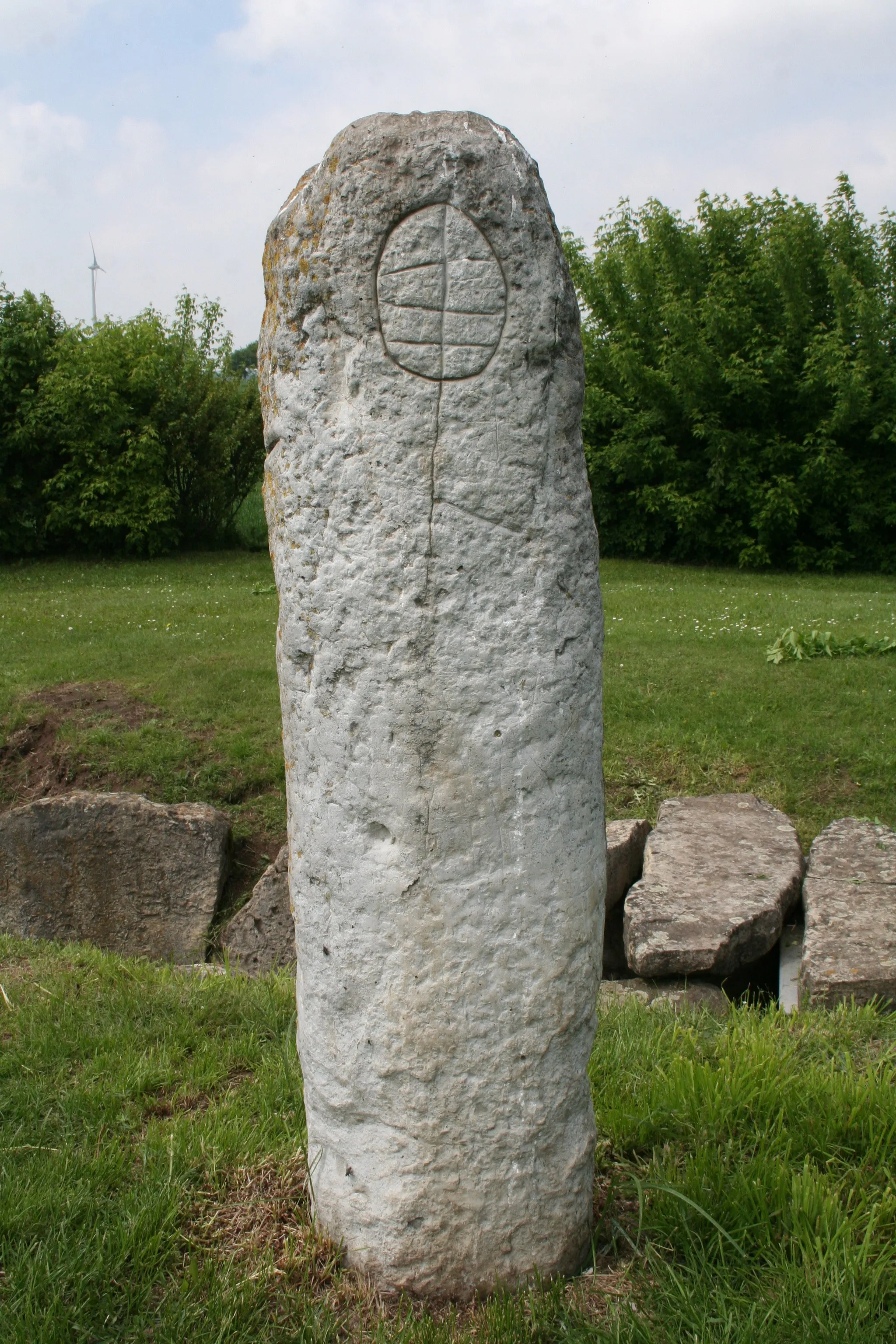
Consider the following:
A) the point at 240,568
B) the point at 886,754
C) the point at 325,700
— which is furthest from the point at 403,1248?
the point at 240,568

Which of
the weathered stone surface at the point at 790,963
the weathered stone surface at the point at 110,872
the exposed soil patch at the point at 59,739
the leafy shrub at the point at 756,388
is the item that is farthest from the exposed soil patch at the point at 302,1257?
the leafy shrub at the point at 756,388

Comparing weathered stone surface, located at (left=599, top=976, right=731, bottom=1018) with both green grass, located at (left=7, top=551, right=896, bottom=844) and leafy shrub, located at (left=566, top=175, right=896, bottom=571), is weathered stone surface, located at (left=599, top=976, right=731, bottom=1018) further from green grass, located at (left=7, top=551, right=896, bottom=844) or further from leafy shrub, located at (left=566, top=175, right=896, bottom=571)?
leafy shrub, located at (left=566, top=175, right=896, bottom=571)

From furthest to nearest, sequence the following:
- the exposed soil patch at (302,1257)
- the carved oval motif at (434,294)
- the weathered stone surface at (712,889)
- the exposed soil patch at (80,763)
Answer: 1. the exposed soil patch at (80,763)
2. the weathered stone surface at (712,889)
3. the exposed soil patch at (302,1257)
4. the carved oval motif at (434,294)

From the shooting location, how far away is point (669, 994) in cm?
470

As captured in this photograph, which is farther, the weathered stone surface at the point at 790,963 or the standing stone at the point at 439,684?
the weathered stone surface at the point at 790,963

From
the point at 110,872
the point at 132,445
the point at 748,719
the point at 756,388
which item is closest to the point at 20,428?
the point at 132,445

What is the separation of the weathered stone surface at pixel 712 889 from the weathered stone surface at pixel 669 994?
0.08m

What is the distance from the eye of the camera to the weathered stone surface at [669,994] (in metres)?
4.30

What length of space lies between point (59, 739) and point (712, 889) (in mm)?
4906

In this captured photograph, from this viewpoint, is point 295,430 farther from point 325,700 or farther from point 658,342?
point 658,342

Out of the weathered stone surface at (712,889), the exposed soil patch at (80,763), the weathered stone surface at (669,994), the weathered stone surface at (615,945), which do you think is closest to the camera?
the weathered stone surface at (669,994)

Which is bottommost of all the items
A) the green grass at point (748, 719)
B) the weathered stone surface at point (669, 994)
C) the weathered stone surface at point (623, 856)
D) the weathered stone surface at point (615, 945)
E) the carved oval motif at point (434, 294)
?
the weathered stone surface at point (615, 945)

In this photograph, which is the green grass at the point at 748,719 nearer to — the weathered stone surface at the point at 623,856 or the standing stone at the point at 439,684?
the weathered stone surface at the point at 623,856

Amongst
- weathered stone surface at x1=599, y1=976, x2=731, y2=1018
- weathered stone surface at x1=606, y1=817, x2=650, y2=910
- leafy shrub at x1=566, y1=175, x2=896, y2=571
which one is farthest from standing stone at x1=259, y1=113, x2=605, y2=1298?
leafy shrub at x1=566, y1=175, x2=896, y2=571
